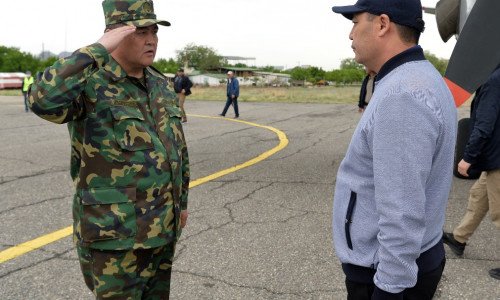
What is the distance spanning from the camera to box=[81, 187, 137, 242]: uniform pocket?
182 cm

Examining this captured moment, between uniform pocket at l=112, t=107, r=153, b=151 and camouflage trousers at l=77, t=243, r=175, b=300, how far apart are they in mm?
477

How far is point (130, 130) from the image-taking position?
6.15 feet

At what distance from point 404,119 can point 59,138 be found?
31.6ft

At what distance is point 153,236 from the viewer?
1.90m

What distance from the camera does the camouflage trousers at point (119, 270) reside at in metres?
1.85

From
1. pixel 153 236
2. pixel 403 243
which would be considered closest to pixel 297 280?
pixel 153 236

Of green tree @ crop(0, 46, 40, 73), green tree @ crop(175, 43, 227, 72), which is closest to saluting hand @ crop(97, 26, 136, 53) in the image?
green tree @ crop(0, 46, 40, 73)

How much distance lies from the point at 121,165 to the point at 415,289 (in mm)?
1294

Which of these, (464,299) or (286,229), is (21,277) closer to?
(286,229)

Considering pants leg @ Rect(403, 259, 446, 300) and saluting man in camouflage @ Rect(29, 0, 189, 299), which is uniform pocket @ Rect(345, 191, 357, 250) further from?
saluting man in camouflage @ Rect(29, 0, 189, 299)

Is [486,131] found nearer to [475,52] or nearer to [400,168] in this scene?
[475,52]

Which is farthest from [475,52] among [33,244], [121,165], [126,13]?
[33,244]

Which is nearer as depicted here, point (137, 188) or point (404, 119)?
point (404, 119)

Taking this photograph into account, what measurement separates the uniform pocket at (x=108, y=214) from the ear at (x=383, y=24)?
1.21 m
